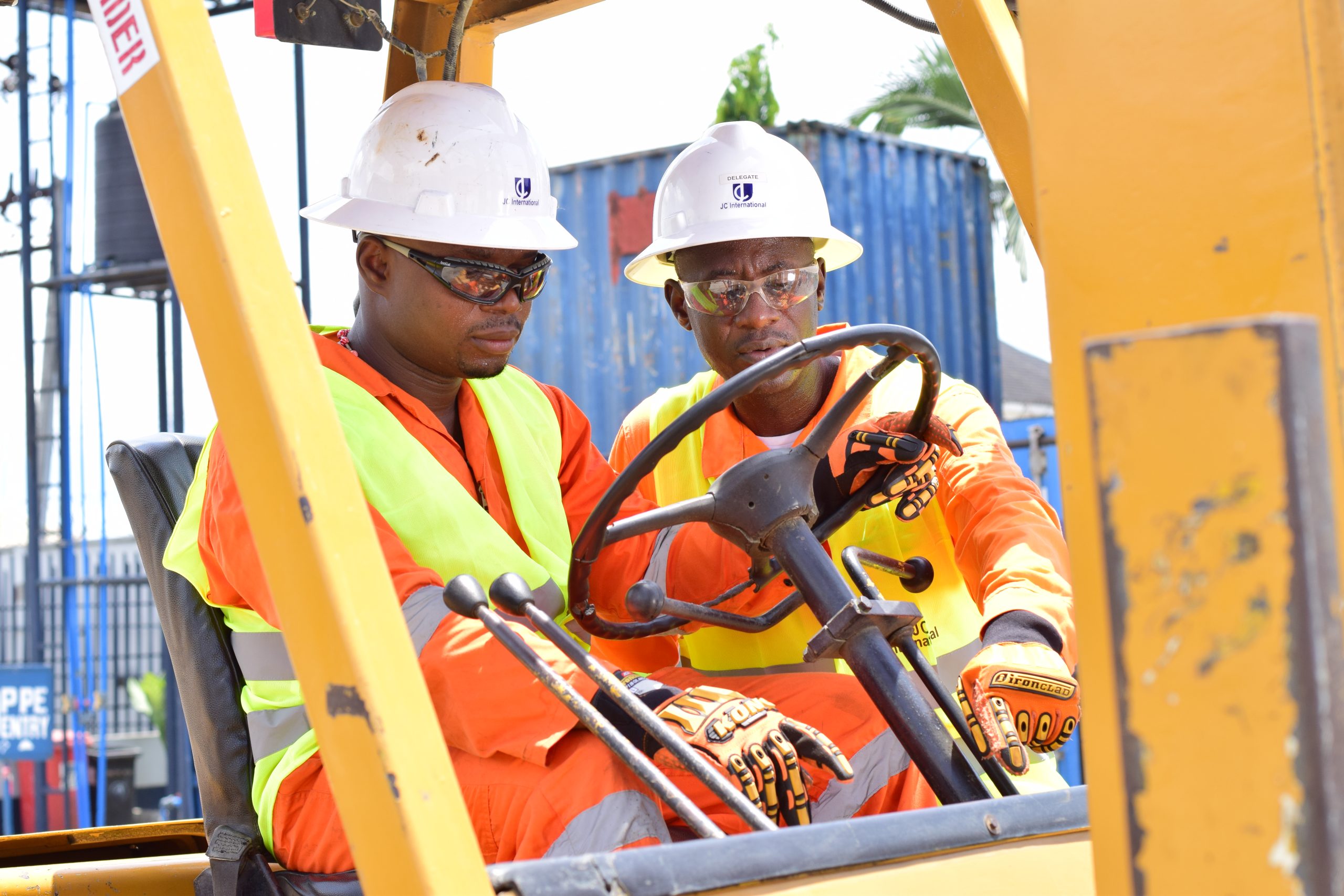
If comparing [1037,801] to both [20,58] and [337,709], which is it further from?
[20,58]

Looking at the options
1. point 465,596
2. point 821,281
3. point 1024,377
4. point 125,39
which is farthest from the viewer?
point 1024,377

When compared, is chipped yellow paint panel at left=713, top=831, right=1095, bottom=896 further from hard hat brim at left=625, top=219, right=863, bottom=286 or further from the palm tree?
the palm tree

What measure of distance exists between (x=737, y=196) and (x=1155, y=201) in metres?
2.11

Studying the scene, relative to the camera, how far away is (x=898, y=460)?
7.11ft

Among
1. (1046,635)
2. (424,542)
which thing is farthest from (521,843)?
(1046,635)

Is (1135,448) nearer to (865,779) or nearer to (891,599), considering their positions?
(865,779)

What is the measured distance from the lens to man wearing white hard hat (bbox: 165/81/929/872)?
1772mm

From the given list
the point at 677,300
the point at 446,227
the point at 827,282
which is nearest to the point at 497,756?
the point at 446,227

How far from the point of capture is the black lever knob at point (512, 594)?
1.71 meters

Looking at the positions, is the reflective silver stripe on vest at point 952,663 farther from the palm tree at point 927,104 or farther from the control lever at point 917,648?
the palm tree at point 927,104

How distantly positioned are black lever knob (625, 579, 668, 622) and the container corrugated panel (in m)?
7.40

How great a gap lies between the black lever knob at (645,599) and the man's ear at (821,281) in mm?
1266

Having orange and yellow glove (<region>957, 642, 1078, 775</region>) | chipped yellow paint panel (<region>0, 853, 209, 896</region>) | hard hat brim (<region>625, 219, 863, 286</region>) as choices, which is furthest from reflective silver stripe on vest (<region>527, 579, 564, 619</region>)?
hard hat brim (<region>625, 219, 863, 286</region>)

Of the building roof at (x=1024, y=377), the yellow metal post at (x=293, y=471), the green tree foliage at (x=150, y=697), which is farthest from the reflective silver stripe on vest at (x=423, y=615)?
the building roof at (x=1024, y=377)
